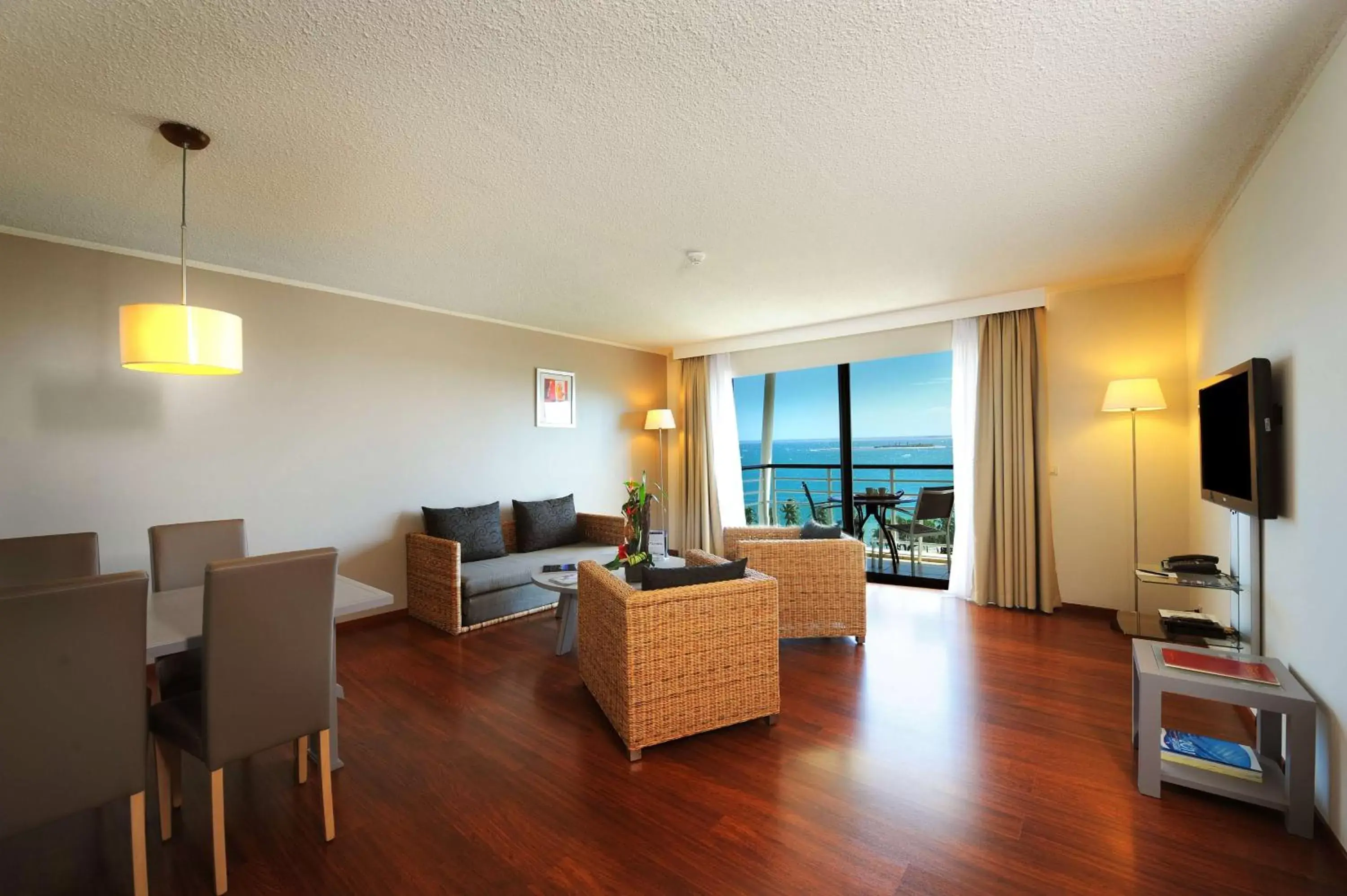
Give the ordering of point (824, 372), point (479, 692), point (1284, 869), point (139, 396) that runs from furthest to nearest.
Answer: point (824, 372)
point (139, 396)
point (479, 692)
point (1284, 869)

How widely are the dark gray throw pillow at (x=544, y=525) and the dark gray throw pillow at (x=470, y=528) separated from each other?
225 mm


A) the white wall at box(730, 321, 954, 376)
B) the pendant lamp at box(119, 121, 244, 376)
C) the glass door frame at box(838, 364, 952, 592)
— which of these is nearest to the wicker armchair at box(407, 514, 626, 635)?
the pendant lamp at box(119, 121, 244, 376)

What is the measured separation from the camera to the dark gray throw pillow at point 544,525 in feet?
16.7

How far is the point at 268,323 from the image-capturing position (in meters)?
3.85

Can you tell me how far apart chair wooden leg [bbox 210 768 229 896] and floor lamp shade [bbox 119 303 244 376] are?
4.54ft

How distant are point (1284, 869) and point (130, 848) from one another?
3.60 m

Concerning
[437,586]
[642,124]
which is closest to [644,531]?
[437,586]

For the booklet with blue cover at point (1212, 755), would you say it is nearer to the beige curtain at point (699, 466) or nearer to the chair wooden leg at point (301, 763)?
the chair wooden leg at point (301, 763)

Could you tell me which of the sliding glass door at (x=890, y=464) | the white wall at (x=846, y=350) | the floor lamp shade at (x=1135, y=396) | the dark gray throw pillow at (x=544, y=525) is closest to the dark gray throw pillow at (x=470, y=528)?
the dark gray throw pillow at (x=544, y=525)

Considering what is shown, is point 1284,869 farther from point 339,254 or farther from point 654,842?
point 339,254

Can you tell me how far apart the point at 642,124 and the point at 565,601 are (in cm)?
276

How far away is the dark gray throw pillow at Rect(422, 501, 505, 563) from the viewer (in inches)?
176

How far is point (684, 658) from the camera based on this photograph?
248 centimetres

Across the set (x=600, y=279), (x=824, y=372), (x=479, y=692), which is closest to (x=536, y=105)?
(x=600, y=279)
